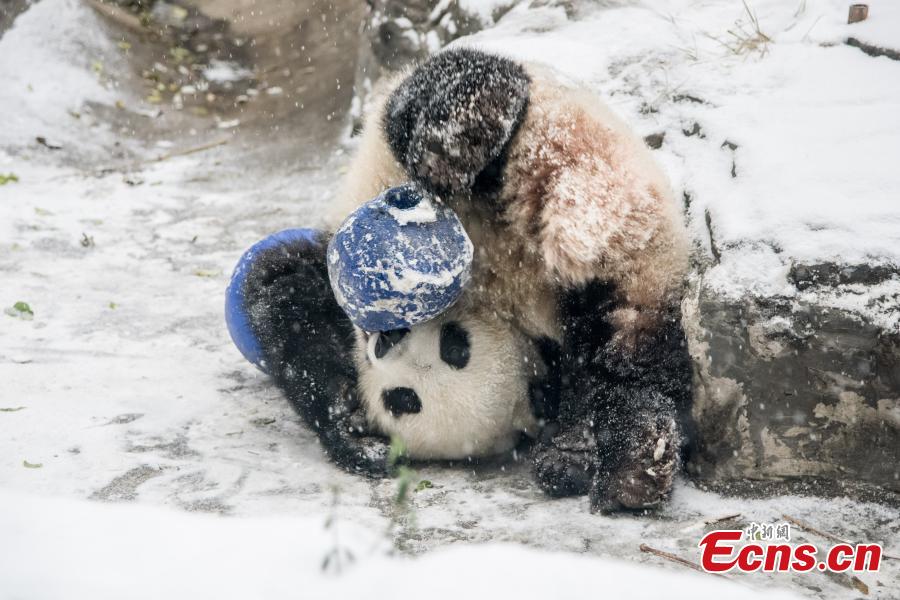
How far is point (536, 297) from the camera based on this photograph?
2.34 meters

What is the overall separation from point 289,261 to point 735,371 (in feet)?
4.74

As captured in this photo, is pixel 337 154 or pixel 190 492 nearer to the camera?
pixel 190 492

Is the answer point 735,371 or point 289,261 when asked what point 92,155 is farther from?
point 735,371

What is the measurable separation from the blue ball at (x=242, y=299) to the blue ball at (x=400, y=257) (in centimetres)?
75

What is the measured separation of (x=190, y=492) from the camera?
→ 2311mm

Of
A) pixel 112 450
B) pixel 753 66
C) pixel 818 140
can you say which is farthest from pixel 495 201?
pixel 753 66

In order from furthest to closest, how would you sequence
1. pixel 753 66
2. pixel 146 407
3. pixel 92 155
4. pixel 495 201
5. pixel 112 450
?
pixel 92 155, pixel 753 66, pixel 146 407, pixel 112 450, pixel 495 201

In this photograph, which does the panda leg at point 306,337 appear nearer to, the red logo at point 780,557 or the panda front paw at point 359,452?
the panda front paw at point 359,452

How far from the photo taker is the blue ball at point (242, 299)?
9.48ft

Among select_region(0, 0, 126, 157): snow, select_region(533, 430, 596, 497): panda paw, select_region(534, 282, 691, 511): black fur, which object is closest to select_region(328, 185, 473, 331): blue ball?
select_region(534, 282, 691, 511): black fur

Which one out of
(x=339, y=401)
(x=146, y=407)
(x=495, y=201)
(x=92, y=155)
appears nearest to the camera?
(x=495, y=201)

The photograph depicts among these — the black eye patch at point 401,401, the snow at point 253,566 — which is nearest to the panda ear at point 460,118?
the black eye patch at point 401,401

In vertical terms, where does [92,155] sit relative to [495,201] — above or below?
below

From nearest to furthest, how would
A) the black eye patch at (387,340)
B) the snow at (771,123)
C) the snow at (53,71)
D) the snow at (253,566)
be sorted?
the snow at (253,566), the snow at (771,123), the black eye patch at (387,340), the snow at (53,71)
